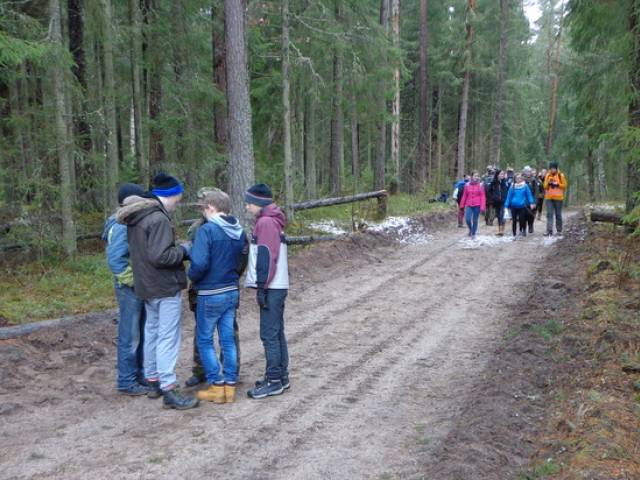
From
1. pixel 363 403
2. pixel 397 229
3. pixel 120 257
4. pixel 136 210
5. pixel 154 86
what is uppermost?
pixel 154 86

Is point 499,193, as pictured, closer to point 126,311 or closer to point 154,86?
point 154,86

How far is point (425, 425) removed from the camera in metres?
4.93

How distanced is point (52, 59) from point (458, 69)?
82.3 ft

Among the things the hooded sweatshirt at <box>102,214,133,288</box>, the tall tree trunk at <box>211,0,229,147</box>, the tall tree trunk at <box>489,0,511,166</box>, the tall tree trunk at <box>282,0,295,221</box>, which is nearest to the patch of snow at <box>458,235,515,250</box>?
the tall tree trunk at <box>282,0,295,221</box>

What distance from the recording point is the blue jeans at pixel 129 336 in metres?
5.75

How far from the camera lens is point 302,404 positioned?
5.38 meters

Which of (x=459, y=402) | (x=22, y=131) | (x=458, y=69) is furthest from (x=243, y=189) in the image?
(x=458, y=69)

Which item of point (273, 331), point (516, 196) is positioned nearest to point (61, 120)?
point (273, 331)

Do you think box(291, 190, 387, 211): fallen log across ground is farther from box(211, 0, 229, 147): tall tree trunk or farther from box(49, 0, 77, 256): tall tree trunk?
box(49, 0, 77, 256): tall tree trunk

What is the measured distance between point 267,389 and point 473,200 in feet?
38.1

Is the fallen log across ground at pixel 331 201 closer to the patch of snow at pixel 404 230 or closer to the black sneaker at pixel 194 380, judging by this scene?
the patch of snow at pixel 404 230

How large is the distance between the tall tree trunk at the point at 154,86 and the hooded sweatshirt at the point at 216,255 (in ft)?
29.4

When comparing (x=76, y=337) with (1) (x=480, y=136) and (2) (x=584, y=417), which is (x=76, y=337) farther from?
(1) (x=480, y=136)

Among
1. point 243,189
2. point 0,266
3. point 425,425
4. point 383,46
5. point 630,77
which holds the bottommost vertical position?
point 425,425
